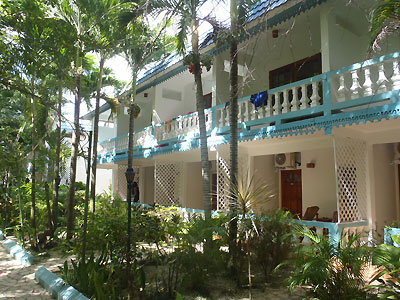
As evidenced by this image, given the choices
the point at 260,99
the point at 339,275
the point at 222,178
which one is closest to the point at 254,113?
the point at 260,99

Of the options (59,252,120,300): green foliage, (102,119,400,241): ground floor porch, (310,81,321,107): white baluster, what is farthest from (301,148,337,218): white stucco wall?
(59,252,120,300): green foliage

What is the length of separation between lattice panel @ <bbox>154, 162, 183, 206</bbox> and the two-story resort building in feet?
0.14

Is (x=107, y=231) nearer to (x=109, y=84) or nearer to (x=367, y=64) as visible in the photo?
(x=367, y=64)

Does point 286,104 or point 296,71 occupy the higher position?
point 296,71

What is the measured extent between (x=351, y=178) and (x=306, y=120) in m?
1.73

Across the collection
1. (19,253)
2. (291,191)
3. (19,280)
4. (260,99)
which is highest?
(260,99)

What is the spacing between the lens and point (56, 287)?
5.28 meters

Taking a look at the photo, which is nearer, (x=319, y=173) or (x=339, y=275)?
(x=339, y=275)

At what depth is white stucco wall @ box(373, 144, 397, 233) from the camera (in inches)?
311

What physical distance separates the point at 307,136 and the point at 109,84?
10.2 metres

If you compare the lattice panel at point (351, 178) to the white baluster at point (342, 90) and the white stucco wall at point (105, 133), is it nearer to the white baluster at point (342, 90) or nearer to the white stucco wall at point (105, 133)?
the white baluster at point (342, 90)

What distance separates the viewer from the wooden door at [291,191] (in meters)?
10.8

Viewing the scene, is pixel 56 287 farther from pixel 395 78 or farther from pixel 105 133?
pixel 105 133

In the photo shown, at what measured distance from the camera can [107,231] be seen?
5.89 meters
